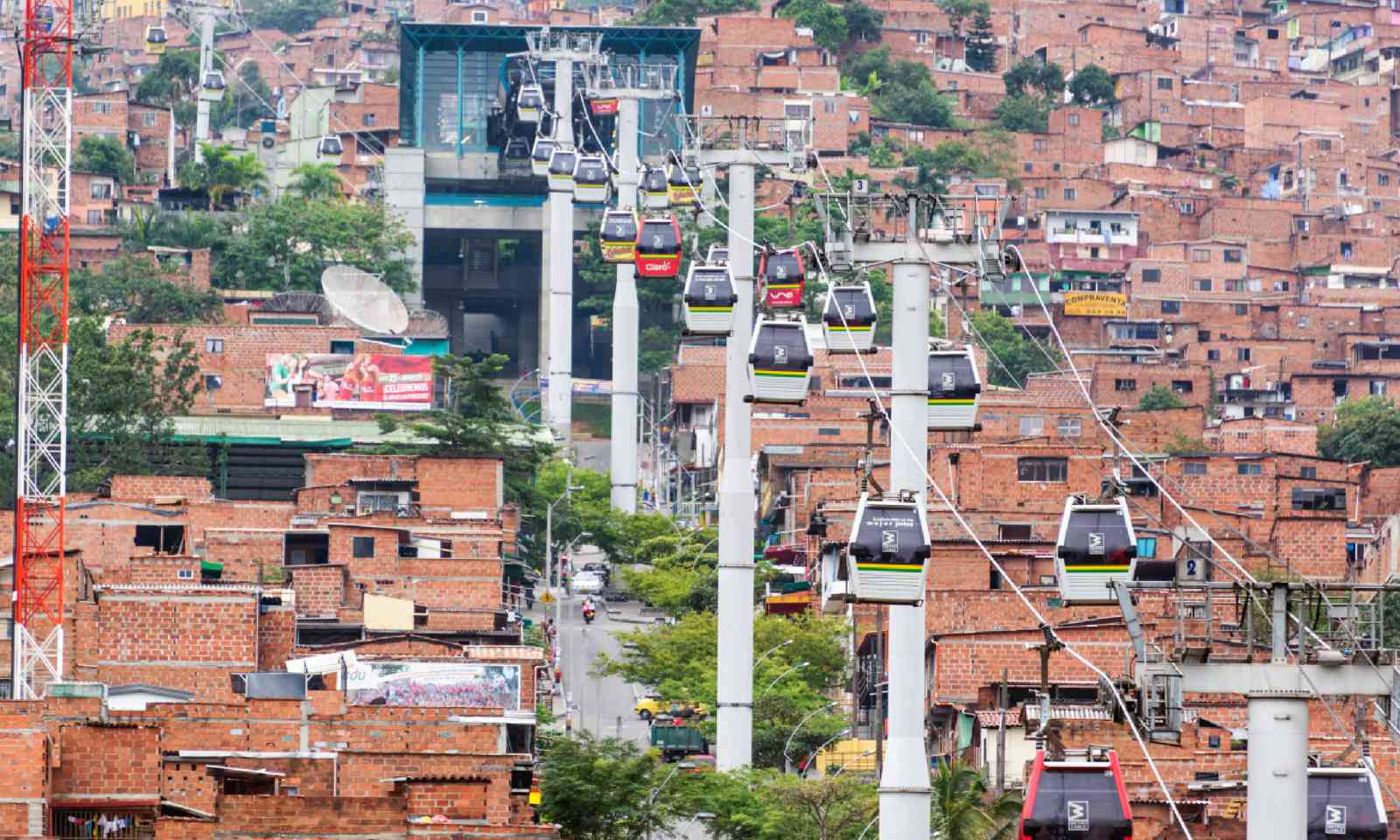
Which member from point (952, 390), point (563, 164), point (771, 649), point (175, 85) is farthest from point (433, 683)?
point (175, 85)

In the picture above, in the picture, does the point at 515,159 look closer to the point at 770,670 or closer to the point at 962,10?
the point at 962,10

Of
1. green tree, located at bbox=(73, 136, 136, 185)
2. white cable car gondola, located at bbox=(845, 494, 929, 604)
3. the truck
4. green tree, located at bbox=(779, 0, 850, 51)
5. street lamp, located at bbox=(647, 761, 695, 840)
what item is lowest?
the truck

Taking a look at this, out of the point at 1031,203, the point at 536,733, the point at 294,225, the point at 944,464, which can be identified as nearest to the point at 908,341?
the point at 536,733

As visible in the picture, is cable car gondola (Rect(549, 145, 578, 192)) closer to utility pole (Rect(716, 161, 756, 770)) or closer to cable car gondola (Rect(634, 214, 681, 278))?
cable car gondola (Rect(634, 214, 681, 278))

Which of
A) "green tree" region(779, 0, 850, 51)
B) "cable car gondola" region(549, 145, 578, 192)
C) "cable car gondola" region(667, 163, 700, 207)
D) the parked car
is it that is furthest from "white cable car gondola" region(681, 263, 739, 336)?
"green tree" region(779, 0, 850, 51)

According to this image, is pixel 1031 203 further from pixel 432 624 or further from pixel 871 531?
pixel 871 531

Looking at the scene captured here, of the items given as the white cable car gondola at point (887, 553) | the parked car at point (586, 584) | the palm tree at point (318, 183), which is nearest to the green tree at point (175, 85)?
the palm tree at point (318, 183)

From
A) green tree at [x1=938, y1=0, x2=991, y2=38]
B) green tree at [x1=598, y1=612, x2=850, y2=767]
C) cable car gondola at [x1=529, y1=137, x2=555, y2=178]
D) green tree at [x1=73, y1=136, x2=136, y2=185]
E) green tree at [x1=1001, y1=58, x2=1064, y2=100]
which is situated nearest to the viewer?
green tree at [x1=598, y1=612, x2=850, y2=767]
